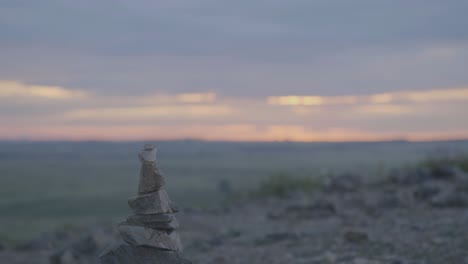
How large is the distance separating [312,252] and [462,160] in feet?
52.9

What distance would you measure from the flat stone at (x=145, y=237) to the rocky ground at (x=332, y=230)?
177 inches

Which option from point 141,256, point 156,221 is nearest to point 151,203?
point 156,221

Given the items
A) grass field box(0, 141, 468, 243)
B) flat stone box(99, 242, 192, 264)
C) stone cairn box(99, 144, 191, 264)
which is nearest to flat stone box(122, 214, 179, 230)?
stone cairn box(99, 144, 191, 264)

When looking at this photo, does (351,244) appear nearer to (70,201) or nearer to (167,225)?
(167,225)

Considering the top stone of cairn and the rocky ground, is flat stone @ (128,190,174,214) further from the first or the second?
the rocky ground

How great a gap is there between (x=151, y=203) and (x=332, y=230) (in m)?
8.91

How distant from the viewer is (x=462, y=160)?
94.6 ft

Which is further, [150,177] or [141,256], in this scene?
[141,256]

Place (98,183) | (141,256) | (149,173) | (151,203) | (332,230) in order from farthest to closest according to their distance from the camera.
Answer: (98,183), (332,230), (141,256), (151,203), (149,173)

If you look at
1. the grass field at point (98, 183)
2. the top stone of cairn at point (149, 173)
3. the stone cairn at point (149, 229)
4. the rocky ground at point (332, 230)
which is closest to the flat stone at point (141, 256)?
the stone cairn at point (149, 229)

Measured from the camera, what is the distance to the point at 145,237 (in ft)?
28.4

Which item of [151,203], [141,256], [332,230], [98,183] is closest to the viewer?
[151,203]

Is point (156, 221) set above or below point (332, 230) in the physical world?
above

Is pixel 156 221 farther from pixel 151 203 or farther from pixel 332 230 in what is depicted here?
pixel 332 230
